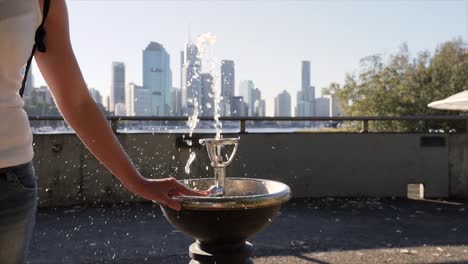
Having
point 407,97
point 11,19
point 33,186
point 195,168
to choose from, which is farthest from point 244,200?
point 407,97

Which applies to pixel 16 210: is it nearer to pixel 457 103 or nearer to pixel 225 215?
A: pixel 225 215

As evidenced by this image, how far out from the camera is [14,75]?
1.36 meters

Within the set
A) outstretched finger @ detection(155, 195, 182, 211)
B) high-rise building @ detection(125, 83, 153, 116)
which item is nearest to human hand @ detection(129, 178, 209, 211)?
outstretched finger @ detection(155, 195, 182, 211)

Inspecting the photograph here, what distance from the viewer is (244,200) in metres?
2.00

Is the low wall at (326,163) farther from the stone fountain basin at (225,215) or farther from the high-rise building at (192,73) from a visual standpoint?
the stone fountain basin at (225,215)

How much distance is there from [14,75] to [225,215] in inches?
38.4

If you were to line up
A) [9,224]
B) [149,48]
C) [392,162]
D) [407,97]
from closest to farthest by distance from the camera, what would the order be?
[9,224], [392,162], [149,48], [407,97]

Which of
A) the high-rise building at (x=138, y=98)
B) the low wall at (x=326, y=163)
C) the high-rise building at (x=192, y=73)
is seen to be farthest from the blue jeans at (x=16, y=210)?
the low wall at (x=326, y=163)

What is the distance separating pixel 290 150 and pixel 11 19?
7938mm

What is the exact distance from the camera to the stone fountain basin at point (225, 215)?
77.9 inches

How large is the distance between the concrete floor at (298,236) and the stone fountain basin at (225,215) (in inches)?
121

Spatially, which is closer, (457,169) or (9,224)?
(9,224)

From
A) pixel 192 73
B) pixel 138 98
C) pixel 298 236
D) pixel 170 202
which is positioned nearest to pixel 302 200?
pixel 298 236

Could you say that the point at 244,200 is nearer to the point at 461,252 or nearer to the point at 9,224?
the point at 9,224
